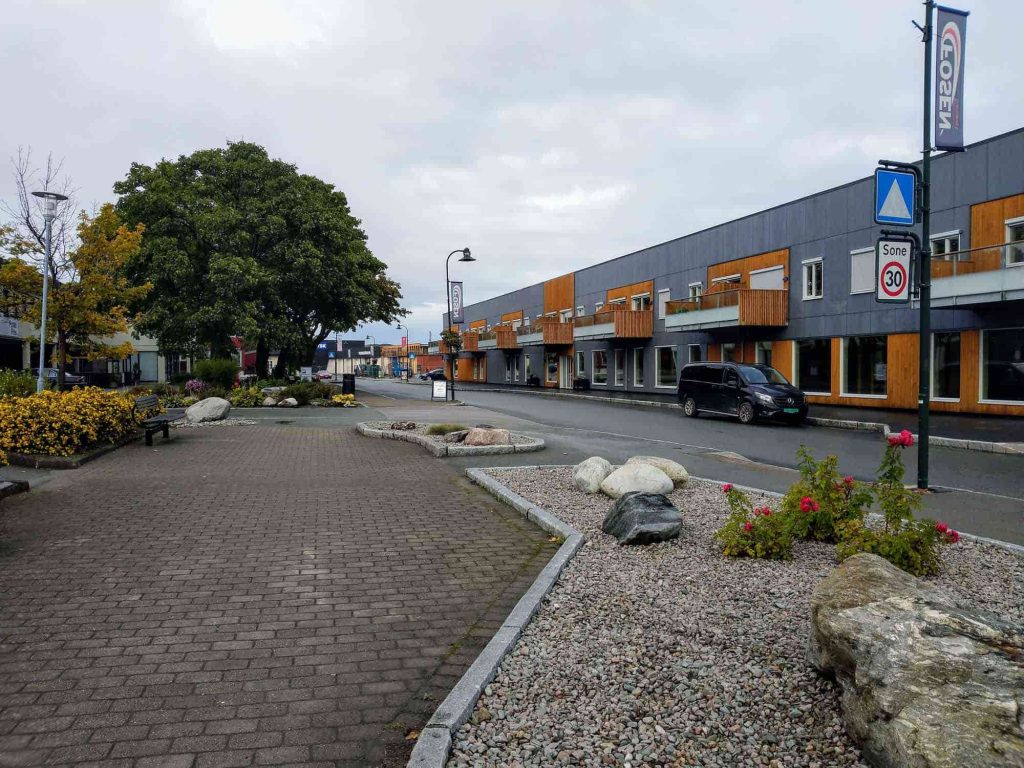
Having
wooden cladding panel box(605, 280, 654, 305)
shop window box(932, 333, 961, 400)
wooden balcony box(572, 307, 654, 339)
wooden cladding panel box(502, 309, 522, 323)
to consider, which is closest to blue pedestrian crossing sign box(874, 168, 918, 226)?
shop window box(932, 333, 961, 400)

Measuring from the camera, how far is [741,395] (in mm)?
20891

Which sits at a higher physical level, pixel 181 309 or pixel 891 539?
pixel 181 309

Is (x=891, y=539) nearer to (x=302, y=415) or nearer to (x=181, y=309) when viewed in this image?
(x=302, y=415)

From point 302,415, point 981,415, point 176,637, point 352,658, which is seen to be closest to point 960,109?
point 352,658

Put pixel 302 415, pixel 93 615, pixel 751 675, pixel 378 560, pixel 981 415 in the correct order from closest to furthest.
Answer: pixel 751 675
pixel 93 615
pixel 378 560
pixel 981 415
pixel 302 415

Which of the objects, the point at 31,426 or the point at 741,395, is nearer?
the point at 31,426

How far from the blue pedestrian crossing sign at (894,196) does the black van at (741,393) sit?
1113 centimetres

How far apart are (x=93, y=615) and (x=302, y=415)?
1867 centimetres

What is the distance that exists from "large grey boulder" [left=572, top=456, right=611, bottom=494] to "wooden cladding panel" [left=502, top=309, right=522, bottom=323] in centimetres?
5187

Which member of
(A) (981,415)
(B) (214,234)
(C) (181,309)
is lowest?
(A) (981,415)

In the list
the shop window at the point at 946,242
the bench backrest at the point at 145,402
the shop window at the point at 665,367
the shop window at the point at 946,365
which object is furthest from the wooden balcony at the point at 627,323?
the bench backrest at the point at 145,402

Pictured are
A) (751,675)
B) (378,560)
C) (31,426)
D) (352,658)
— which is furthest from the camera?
(31,426)

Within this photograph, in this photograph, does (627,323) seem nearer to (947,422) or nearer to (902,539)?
(947,422)

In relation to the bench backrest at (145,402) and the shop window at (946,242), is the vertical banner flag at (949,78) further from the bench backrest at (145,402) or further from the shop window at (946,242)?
the bench backrest at (145,402)
